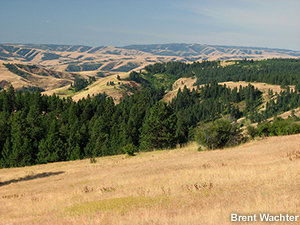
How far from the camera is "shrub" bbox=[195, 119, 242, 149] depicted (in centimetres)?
4403

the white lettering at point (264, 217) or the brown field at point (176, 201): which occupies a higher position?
the white lettering at point (264, 217)

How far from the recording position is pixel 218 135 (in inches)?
1766

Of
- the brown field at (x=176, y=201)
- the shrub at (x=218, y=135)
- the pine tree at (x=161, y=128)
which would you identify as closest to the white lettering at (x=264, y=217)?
the brown field at (x=176, y=201)

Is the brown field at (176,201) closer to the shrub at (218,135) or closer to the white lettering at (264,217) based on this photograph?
the white lettering at (264,217)

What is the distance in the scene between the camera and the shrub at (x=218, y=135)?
44034mm

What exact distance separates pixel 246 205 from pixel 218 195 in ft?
9.16

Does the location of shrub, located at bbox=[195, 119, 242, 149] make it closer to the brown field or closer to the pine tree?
the pine tree

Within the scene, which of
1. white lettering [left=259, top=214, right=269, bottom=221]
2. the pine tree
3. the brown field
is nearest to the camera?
white lettering [left=259, top=214, right=269, bottom=221]

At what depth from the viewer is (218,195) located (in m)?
15.1

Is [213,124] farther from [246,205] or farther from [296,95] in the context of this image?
[296,95]

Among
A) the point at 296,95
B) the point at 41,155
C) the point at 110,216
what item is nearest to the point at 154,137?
the point at 41,155

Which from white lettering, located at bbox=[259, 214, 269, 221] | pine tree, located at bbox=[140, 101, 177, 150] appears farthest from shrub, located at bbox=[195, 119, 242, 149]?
white lettering, located at bbox=[259, 214, 269, 221]

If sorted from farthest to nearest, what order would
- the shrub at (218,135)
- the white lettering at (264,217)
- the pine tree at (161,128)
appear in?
1. the pine tree at (161,128)
2. the shrub at (218,135)
3. the white lettering at (264,217)

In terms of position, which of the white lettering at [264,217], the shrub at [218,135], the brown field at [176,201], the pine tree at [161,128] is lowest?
the pine tree at [161,128]
